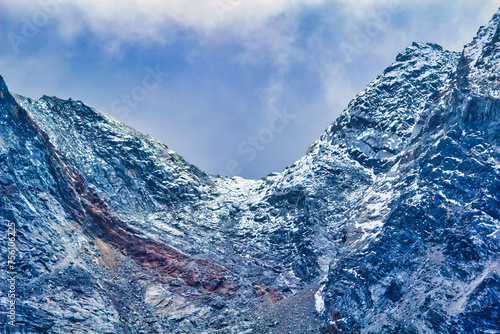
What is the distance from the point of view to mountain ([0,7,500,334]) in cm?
8862

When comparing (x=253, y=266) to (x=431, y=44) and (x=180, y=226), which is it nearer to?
(x=180, y=226)

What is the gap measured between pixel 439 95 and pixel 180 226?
216ft

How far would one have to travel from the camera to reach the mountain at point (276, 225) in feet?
291

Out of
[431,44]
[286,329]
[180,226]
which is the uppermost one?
[431,44]

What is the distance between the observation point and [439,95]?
13000 cm

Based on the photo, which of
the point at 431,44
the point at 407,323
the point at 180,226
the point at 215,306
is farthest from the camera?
the point at 431,44

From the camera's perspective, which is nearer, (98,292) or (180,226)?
(98,292)

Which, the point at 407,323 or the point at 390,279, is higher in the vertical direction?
the point at 390,279

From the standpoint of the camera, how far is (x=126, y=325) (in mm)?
88625

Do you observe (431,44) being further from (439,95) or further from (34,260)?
(34,260)

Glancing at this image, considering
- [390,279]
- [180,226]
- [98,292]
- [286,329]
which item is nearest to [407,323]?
[390,279]

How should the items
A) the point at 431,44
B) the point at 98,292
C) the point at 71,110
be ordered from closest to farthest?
the point at 98,292, the point at 71,110, the point at 431,44

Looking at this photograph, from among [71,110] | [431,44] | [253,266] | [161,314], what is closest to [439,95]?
[431,44]

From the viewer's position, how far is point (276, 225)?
129000mm
